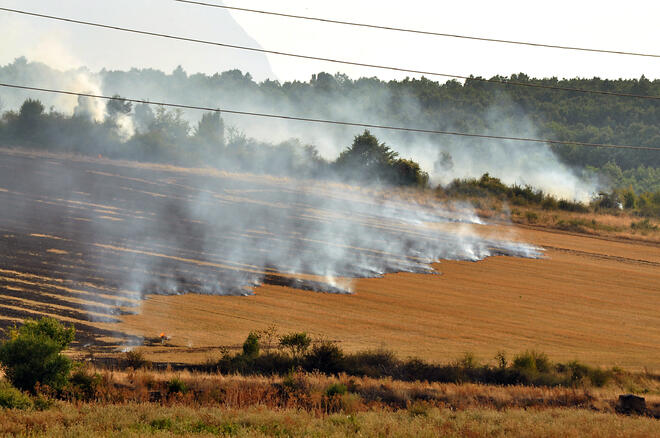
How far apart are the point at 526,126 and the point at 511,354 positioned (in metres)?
101

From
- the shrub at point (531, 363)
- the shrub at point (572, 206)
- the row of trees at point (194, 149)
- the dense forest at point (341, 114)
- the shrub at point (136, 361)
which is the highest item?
the dense forest at point (341, 114)

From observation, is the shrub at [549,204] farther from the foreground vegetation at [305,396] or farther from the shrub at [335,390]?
the shrub at [335,390]

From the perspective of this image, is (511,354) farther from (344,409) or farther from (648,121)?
(648,121)

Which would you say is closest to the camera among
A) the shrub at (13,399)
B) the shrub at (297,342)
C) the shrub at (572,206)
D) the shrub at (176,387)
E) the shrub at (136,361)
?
the shrub at (13,399)

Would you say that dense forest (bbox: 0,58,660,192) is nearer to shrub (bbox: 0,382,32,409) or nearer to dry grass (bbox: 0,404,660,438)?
dry grass (bbox: 0,404,660,438)

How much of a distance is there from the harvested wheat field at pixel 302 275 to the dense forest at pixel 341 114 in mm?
22040

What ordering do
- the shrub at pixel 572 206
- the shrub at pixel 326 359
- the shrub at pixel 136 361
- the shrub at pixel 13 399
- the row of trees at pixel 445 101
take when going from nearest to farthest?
the shrub at pixel 13 399
the shrub at pixel 136 361
the shrub at pixel 326 359
the shrub at pixel 572 206
the row of trees at pixel 445 101

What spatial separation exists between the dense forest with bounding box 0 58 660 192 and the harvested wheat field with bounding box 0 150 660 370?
22040mm

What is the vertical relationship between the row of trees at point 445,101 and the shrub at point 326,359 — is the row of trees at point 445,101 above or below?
above

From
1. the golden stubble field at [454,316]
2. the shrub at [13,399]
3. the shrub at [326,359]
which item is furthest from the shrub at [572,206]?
the shrub at [13,399]

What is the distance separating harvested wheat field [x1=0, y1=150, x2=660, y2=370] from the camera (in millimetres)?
24844

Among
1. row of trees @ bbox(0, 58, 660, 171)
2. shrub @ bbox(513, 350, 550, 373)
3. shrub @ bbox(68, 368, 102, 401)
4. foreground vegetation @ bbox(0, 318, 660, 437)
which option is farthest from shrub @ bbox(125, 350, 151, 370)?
row of trees @ bbox(0, 58, 660, 171)

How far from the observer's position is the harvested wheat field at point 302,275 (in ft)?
81.5

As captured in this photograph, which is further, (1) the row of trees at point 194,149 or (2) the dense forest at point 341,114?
(2) the dense forest at point 341,114
